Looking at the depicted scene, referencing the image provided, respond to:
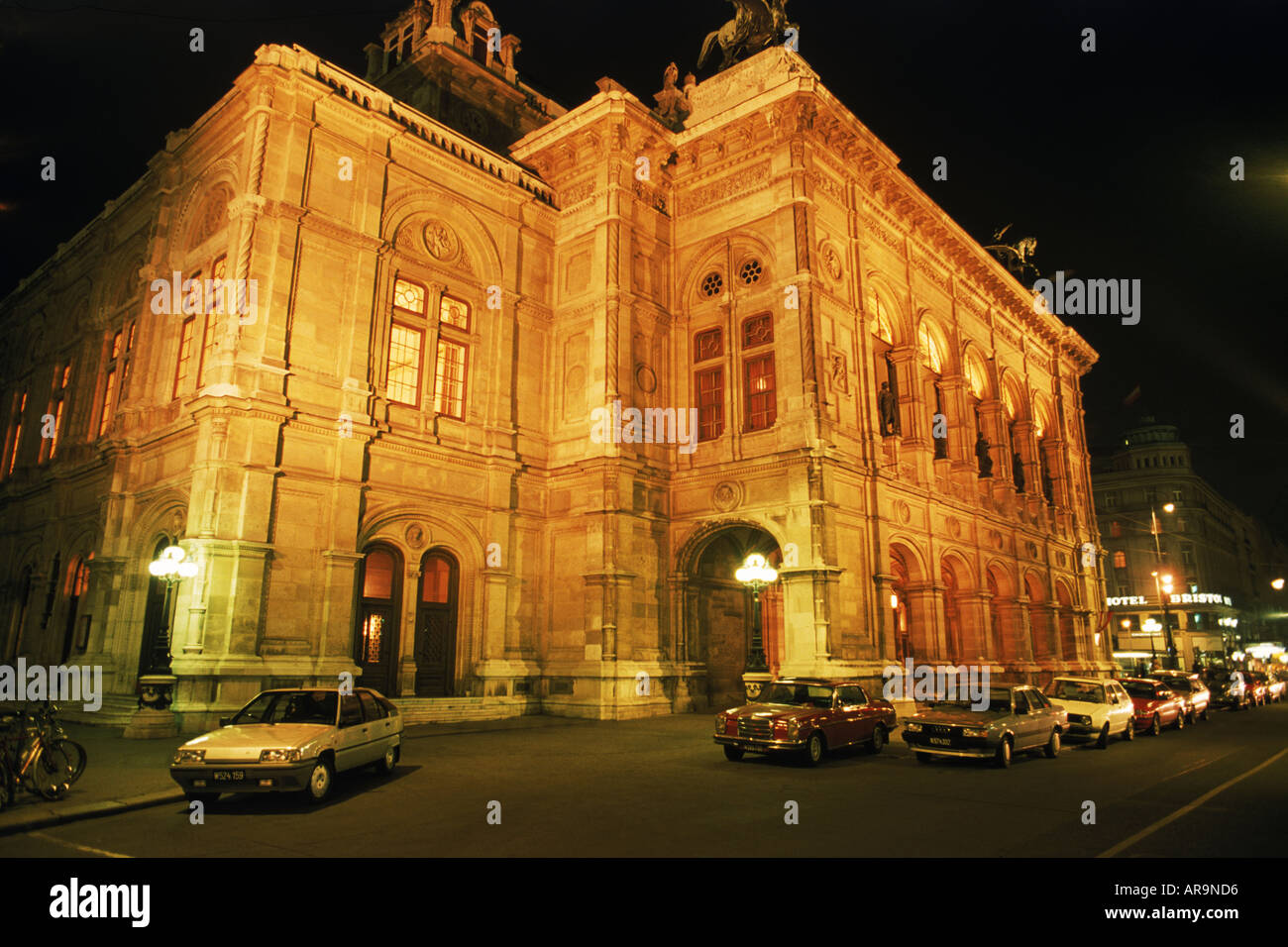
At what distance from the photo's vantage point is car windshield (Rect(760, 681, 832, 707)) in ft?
50.1

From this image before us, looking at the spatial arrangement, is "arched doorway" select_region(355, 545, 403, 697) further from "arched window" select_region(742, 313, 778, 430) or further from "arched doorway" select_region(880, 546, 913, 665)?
"arched doorway" select_region(880, 546, 913, 665)

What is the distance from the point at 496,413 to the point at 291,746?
14278 millimetres

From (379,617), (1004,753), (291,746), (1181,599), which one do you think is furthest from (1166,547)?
(291,746)

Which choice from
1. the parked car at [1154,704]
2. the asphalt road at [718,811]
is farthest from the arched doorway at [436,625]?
the parked car at [1154,704]

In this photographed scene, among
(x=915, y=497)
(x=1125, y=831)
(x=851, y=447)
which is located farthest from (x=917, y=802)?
(x=915, y=497)

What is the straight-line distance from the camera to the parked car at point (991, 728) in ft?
46.9

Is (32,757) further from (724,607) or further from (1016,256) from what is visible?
(1016,256)

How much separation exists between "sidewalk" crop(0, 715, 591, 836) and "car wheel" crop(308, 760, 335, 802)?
6.22ft

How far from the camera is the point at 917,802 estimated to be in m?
10.3

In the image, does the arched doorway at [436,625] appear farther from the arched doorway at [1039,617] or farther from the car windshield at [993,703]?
the arched doorway at [1039,617]

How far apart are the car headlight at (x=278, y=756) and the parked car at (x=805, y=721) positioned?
23.8 ft

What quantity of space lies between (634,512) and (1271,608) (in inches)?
4627
